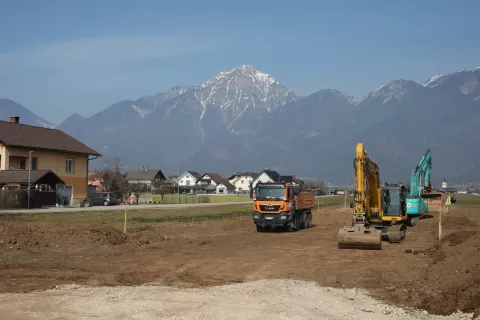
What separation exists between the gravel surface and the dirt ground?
51.3 inches

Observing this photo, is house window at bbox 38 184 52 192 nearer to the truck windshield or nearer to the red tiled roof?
the red tiled roof

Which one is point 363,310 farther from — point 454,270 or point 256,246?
point 256,246

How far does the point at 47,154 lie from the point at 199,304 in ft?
185

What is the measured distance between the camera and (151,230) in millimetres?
33219

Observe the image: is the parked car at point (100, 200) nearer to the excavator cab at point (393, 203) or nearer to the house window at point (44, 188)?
the house window at point (44, 188)

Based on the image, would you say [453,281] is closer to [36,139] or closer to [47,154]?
[47,154]

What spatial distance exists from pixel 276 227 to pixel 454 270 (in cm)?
2010

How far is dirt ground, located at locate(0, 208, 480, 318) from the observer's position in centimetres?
1516

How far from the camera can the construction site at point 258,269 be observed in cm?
1195

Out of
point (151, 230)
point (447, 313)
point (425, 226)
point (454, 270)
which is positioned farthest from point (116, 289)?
point (425, 226)

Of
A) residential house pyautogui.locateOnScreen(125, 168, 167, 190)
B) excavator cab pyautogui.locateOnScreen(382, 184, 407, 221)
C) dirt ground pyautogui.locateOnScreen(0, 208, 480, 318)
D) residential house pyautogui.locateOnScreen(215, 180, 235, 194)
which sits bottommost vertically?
dirt ground pyautogui.locateOnScreen(0, 208, 480, 318)

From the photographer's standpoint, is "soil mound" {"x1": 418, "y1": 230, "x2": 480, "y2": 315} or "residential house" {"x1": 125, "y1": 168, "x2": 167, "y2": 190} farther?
"residential house" {"x1": 125, "y1": 168, "x2": 167, "y2": 190}

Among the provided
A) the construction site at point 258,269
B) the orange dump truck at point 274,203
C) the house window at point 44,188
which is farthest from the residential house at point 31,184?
the orange dump truck at point 274,203

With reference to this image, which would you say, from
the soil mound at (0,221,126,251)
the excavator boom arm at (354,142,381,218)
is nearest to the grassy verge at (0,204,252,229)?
the soil mound at (0,221,126,251)
